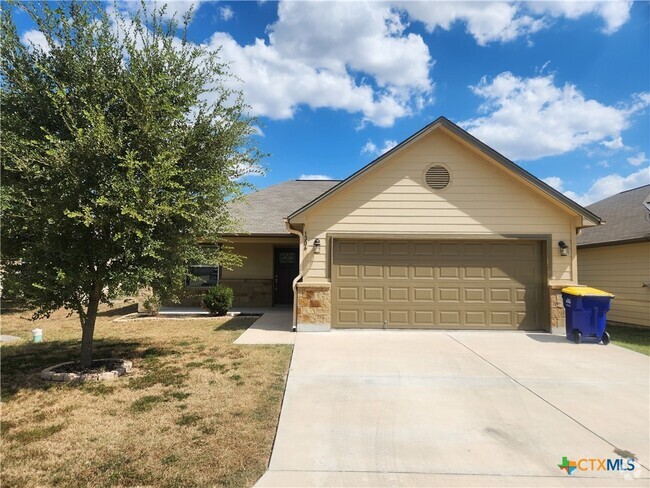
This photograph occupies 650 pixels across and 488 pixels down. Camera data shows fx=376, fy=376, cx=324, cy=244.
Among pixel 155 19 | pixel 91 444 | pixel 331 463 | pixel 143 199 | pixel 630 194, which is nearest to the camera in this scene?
pixel 331 463

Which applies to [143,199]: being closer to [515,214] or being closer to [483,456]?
[483,456]

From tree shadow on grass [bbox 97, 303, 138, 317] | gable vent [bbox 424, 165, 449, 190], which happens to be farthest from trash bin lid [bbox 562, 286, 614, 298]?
tree shadow on grass [bbox 97, 303, 138, 317]

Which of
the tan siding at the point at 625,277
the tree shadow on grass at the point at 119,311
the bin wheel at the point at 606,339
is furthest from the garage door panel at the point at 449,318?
the tree shadow on grass at the point at 119,311

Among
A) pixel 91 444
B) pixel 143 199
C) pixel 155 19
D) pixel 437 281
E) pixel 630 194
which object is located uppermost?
pixel 155 19

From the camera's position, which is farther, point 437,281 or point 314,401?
point 437,281

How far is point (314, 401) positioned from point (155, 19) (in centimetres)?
644

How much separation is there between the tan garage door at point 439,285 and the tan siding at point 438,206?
454 millimetres

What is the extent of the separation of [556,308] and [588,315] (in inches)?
41.3

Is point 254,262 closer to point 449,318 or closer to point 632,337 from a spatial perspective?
point 449,318

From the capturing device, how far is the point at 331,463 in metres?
3.38

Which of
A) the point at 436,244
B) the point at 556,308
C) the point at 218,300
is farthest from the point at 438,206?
the point at 218,300

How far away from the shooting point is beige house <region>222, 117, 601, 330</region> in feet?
31.9

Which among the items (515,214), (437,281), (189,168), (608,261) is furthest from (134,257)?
(608,261)

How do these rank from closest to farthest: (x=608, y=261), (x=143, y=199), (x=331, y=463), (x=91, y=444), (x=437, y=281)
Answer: (x=331, y=463) < (x=91, y=444) < (x=143, y=199) < (x=437, y=281) < (x=608, y=261)
